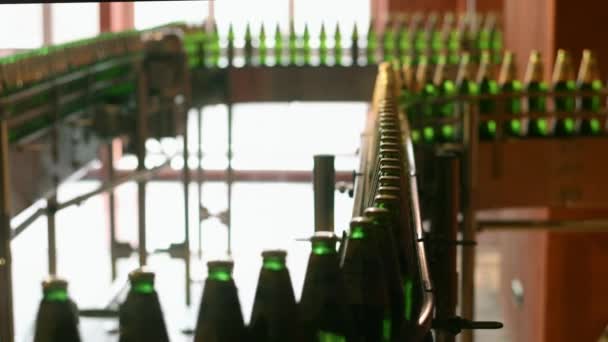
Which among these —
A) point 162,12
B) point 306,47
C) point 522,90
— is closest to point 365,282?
point 522,90

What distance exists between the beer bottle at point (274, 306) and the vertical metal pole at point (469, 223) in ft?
5.08

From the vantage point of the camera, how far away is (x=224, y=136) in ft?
33.0

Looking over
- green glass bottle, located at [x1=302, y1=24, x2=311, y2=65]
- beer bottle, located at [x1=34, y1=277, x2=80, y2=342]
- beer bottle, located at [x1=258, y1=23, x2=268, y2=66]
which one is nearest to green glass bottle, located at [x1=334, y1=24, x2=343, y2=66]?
green glass bottle, located at [x1=302, y1=24, x2=311, y2=65]

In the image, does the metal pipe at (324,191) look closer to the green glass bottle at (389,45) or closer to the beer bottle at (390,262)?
the beer bottle at (390,262)

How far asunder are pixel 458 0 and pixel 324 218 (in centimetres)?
659

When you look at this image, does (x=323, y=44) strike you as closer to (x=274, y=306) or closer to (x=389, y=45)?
(x=389, y=45)

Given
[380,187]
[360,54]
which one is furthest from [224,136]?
[380,187]

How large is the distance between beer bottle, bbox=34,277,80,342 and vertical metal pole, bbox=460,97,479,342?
1677 mm

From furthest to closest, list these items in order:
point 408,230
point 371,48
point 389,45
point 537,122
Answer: point 389,45 < point 371,48 < point 537,122 < point 408,230

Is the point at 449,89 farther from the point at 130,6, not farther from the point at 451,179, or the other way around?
the point at 130,6

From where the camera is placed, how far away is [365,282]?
1.02 meters

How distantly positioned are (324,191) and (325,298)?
74cm

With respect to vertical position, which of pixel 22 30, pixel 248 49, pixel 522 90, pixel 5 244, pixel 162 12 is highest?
pixel 162 12

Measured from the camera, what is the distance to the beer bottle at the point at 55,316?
0.95 metres
